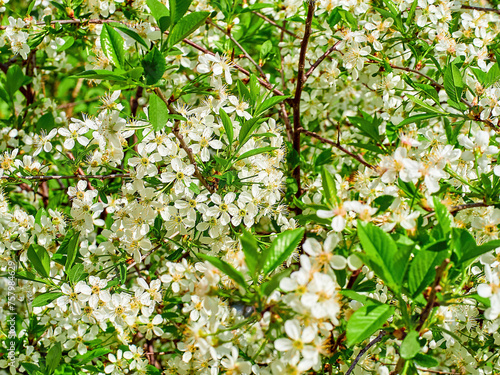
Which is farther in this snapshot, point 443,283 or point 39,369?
point 39,369

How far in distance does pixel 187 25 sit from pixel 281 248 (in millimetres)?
641

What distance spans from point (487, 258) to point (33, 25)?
200 centimetres

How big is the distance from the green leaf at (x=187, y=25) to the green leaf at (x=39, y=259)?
85cm

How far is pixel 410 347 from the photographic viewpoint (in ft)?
2.87

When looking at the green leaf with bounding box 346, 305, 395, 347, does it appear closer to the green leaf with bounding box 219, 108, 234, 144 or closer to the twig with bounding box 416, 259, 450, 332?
the twig with bounding box 416, 259, 450, 332

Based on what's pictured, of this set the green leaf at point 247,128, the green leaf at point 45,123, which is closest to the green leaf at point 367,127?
the green leaf at point 247,128

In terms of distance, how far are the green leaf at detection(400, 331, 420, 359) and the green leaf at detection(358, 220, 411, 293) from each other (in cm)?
10

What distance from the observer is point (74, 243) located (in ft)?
4.86

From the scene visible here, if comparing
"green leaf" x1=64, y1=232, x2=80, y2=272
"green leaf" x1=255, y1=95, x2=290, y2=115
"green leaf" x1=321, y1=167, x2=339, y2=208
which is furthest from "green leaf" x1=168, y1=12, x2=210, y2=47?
"green leaf" x1=64, y1=232, x2=80, y2=272

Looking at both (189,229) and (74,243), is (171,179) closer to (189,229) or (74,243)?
(189,229)

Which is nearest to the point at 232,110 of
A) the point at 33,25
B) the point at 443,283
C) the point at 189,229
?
the point at 189,229

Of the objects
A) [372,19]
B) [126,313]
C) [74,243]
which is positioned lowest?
[126,313]

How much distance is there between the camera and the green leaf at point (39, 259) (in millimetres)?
1449

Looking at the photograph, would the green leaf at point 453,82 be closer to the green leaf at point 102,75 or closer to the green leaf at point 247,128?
the green leaf at point 247,128
